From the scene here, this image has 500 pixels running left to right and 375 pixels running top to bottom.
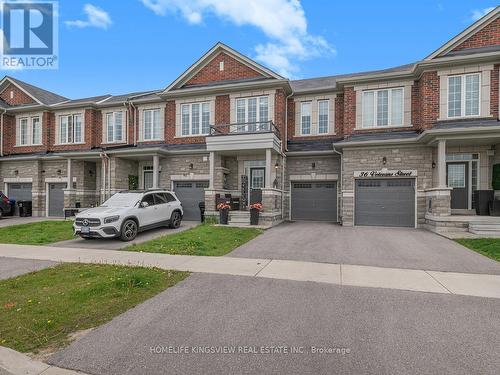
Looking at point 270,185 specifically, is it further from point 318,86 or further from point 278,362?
point 278,362

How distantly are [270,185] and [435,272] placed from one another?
9.13m

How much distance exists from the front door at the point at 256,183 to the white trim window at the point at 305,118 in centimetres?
345

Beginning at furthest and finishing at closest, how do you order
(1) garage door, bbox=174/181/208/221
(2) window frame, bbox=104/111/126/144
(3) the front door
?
1. (2) window frame, bbox=104/111/126/144
2. (1) garage door, bbox=174/181/208/221
3. (3) the front door

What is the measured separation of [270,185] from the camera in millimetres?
14953

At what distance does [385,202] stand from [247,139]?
7.57 m

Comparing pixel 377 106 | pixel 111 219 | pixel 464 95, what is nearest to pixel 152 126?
pixel 111 219

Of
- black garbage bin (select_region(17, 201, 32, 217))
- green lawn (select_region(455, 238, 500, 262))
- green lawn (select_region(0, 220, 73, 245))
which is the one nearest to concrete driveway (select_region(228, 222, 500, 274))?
green lawn (select_region(455, 238, 500, 262))

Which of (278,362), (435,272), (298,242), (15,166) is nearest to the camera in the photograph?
(278,362)

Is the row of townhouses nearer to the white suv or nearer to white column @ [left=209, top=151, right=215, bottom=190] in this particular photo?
white column @ [left=209, top=151, right=215, bottom=190]

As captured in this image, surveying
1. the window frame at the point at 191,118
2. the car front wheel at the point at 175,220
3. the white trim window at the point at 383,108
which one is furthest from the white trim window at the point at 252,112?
the car front wheel at the point at 175,220

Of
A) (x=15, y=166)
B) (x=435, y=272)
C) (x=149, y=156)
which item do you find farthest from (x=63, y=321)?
(x=15, y=166)

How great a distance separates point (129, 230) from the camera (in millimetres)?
10883

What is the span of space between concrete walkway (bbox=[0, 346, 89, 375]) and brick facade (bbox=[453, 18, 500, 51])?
18012 millimetres

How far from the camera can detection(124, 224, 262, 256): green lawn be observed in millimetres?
8766
